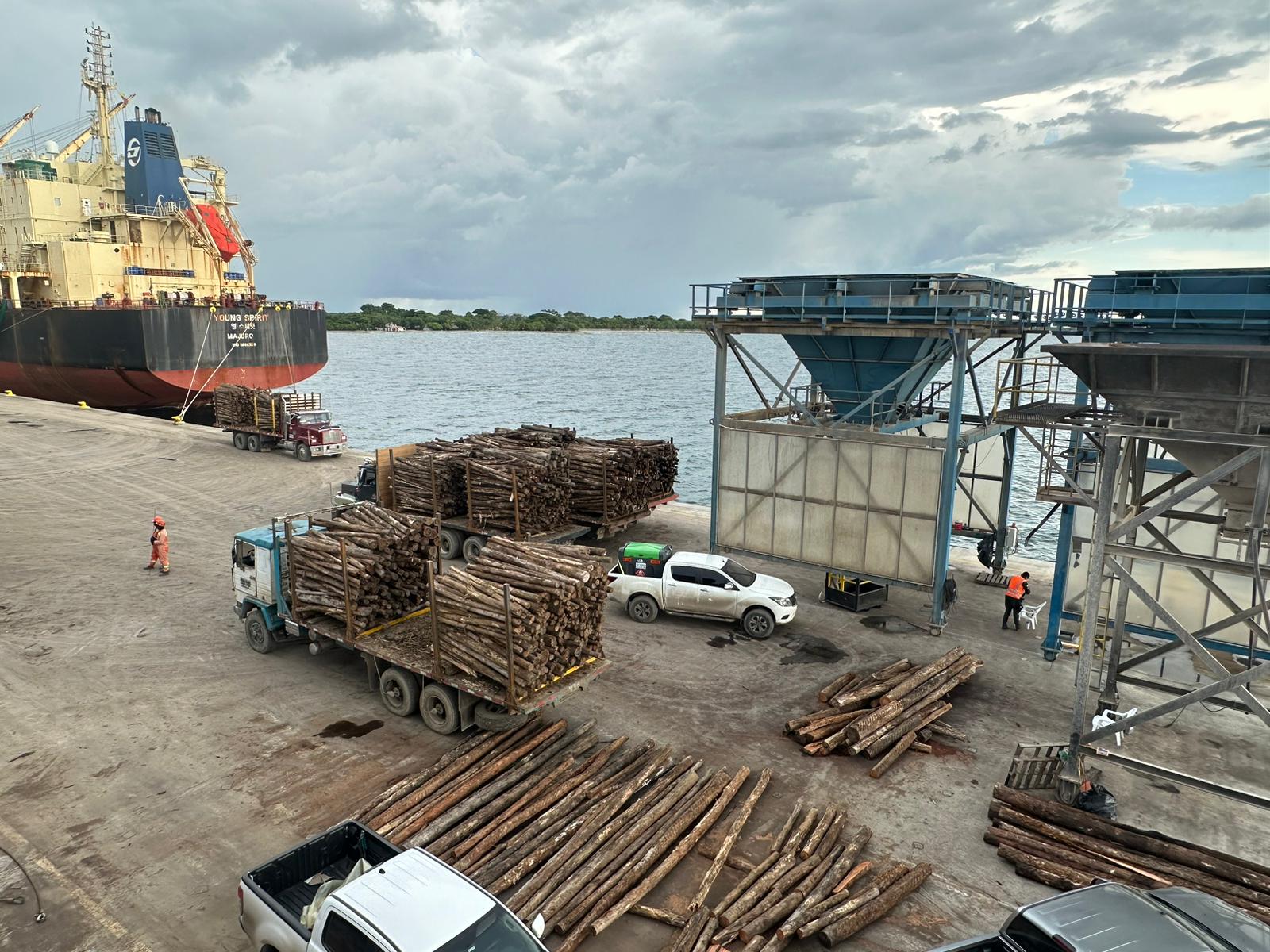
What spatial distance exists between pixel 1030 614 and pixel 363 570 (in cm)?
1557

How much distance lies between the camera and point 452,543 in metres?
24.2

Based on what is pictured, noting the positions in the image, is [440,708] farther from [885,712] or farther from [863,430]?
[863,430]

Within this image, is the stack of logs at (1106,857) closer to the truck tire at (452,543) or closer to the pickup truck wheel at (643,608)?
the pickup truck wheel at (643,608)

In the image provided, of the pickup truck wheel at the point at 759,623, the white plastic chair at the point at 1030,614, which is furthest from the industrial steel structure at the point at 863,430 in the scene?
the pickup truck wheel at the point at 759,623

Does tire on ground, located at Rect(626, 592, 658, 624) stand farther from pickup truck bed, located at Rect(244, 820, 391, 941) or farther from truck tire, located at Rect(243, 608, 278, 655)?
pickup truck bed, located at Rect(244, 820, 391, 941)

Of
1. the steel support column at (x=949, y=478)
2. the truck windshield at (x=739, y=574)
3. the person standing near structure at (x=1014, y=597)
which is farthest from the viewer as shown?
the person standing near structure at (x=1014, y=597)

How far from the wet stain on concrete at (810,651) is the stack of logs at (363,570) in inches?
309

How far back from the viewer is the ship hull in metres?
49.1

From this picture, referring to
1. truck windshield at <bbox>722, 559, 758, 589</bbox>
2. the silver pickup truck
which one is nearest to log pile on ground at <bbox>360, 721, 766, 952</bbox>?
the silver pickup truck

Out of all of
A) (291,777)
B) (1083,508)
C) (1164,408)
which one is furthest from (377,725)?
(1083,508)

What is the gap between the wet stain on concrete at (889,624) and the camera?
750 inches

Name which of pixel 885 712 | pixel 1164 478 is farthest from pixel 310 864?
pixel 1164 478

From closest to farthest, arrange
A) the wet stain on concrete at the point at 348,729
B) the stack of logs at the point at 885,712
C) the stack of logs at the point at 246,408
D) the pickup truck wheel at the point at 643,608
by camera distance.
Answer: the stack of logs at the point at 885,712 < the wet stain on concrete at the point at 348,729 < the pickup truck wheel at the point at 643,608 < the stack of logs at the point at 246,408

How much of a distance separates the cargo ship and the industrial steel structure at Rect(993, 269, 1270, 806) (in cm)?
5028
